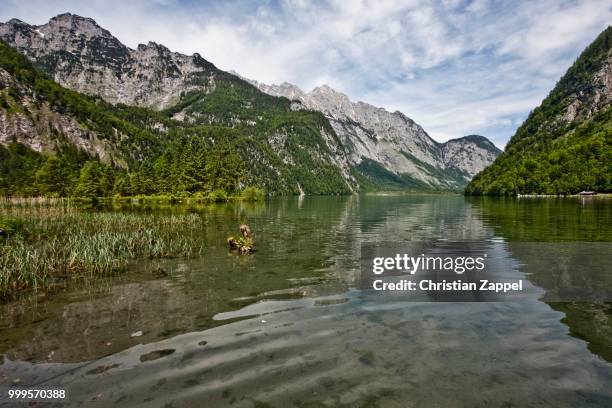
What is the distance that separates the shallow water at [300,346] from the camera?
29.1 ft

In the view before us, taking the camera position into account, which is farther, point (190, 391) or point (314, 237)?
point (314, 237)

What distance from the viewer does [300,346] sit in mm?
11828

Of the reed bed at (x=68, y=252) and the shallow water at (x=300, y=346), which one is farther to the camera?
the reed bed at (x=68, y=252)

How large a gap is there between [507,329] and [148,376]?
12183 millimetres

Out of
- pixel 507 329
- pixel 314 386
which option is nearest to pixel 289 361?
pixel 314 386

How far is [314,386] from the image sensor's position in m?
9.22

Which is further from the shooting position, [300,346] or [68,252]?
[68,252]

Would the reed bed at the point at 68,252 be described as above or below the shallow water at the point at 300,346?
above

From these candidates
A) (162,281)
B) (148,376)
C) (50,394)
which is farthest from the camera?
(162,281)

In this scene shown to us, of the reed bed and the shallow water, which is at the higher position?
the reed bed

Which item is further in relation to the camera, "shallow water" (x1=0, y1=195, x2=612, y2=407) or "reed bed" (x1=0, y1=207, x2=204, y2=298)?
"reed bed" (x1=0, y1=207, x2=204, y2=298)

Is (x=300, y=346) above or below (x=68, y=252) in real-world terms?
below

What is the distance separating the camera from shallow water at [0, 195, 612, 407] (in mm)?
8867

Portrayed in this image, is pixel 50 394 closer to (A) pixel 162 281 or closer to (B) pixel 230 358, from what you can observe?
(B) pixel 230 358
